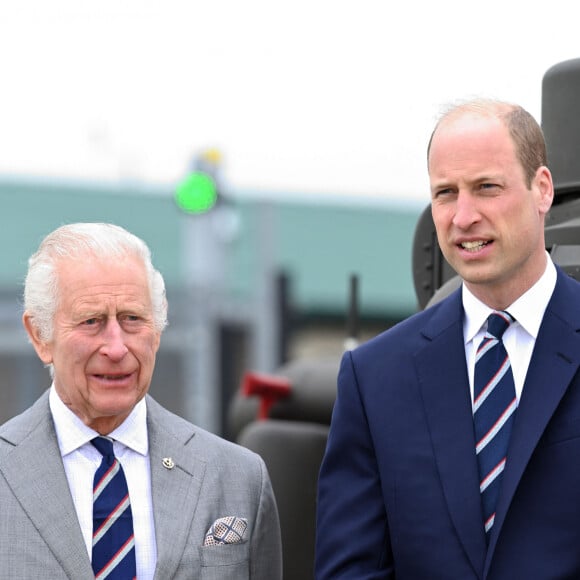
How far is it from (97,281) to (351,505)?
2.92 ft

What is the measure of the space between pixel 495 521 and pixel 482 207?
2.57 ft

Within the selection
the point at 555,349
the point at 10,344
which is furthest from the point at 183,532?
the point at 10,344

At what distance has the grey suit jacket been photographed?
3582mm

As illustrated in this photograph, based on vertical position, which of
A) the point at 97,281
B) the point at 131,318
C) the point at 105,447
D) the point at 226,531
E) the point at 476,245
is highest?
the point at 476,245

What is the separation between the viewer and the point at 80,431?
12.3 feet

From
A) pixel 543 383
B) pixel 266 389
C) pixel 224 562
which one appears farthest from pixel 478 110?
pixel 266 389

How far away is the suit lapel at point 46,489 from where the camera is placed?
3.57m

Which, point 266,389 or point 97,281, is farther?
point 266,389

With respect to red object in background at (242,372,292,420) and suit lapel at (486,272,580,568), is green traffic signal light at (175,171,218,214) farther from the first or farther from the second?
suit lapel at (486,272,580,568)

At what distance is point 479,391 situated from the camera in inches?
143

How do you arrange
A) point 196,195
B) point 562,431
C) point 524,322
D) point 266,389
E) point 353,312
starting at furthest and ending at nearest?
point 196,195 < point 353,312 < point 266,389 < point 524,322 < point 562,431

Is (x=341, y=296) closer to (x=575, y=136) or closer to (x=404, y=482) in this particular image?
(x=575, y=136)

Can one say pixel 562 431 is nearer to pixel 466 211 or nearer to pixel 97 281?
pixel 466 211

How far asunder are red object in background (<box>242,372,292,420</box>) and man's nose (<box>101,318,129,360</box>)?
2871mm
